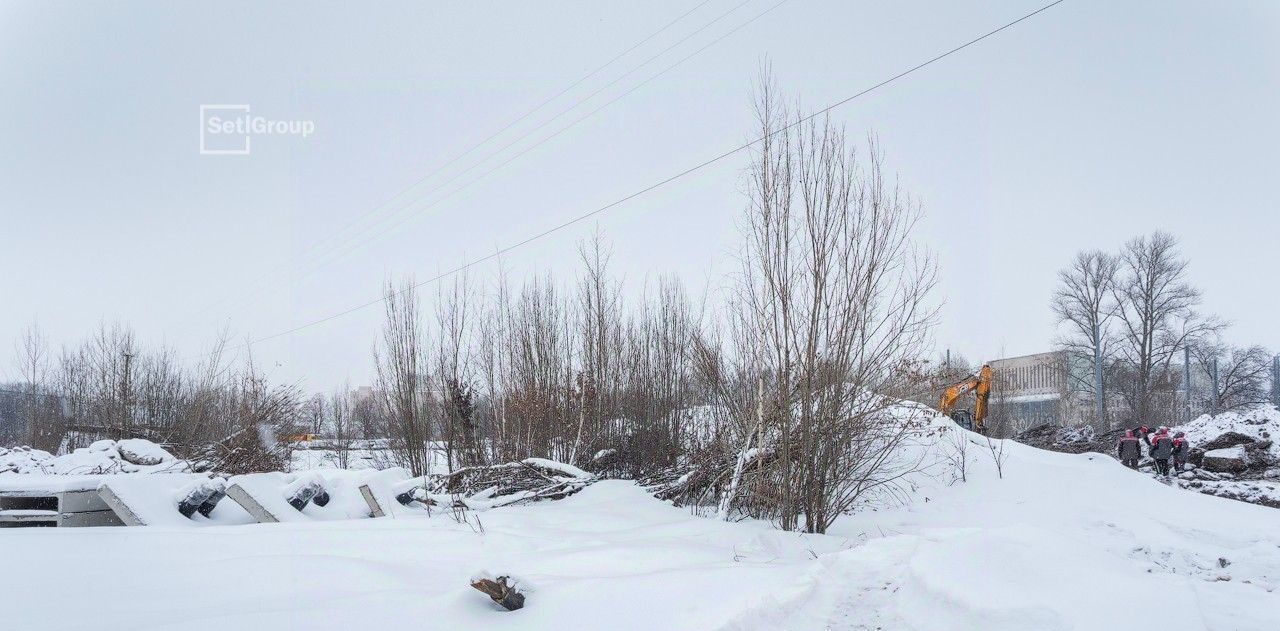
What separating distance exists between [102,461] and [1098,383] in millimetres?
36965

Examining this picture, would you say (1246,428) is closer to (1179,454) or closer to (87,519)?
(1179,454)

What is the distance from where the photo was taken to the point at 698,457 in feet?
30.5

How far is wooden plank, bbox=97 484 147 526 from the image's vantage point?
19.8 feet

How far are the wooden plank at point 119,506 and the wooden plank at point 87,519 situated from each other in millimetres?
361

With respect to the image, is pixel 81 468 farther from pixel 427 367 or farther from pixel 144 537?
pixel 144 537

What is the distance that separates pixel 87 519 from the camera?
6.27 meters

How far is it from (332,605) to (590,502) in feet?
18.5

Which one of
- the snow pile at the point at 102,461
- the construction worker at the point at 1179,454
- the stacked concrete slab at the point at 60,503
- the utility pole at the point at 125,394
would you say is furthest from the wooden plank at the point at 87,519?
the construction worker at the point at 1179,454

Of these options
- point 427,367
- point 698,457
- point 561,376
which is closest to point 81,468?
point 427,367

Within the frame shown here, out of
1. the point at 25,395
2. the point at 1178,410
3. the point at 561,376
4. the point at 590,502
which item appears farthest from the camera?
the point at 1178,410

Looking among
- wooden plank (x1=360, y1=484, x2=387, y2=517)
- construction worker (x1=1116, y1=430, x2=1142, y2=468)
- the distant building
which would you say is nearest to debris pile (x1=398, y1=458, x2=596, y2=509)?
wooden plank (x1=360, y1=484, x2=387, y2=517)

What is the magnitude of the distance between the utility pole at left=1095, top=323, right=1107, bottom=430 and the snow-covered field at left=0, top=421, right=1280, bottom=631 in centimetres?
3206

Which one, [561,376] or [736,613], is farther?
[561,376]

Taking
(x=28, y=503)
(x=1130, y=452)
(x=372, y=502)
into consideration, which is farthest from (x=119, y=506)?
(x=1130, y=452)
